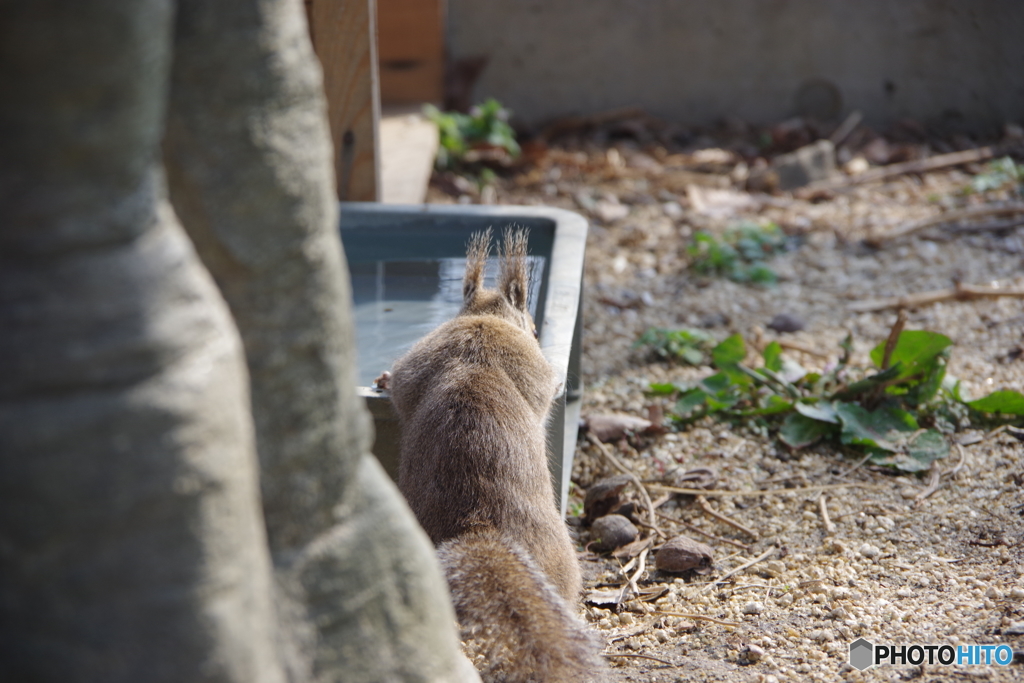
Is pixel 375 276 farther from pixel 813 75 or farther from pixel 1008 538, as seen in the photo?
pixel 813 75

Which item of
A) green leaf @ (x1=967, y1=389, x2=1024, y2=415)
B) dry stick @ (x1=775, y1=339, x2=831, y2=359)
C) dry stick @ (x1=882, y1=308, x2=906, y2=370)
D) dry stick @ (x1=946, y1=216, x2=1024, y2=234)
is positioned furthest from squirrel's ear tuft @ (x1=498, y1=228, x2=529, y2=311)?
dry stick @ (x1=946, y1=216, x2=1024, y2=234)

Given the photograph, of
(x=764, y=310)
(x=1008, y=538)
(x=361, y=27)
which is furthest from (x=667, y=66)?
(x=1008, y=538)

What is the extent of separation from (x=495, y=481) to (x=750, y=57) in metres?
6.45

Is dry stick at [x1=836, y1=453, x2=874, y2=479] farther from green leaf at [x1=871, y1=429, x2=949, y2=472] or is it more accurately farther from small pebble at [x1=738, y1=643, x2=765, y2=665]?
small pebble at [x1=738, y1=643, x2=765, y2=665]

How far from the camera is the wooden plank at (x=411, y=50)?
6562 millimetres

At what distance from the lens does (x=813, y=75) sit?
770 cm

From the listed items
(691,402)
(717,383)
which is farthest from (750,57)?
(691,402)

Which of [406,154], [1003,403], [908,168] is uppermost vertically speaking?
[406,154]

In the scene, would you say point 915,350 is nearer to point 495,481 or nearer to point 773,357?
point 773,357

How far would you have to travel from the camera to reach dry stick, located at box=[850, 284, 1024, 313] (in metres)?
4.62

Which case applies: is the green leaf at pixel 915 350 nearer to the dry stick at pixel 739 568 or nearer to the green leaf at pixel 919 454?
the green leaf at pixel 919 454

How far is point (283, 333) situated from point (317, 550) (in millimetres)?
296

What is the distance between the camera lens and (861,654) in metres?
2.19

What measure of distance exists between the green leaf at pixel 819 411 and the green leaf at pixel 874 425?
0.02 m
